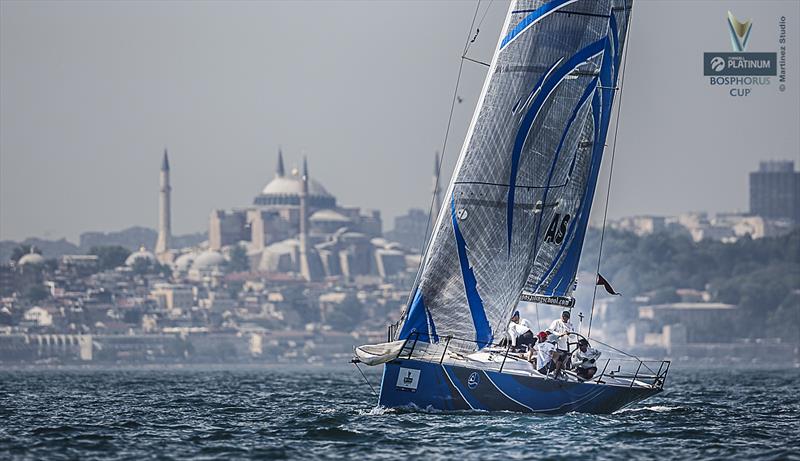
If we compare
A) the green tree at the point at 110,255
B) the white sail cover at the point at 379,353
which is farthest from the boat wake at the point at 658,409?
the green tree at the point at 110,255

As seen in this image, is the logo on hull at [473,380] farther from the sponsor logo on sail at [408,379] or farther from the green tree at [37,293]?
the green tree at [37,293]

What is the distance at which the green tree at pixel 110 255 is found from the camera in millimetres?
191875

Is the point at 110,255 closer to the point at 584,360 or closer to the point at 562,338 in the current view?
the point at 584,360

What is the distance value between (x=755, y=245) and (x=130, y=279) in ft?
209

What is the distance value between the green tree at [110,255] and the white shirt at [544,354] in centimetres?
16672

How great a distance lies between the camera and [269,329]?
552ft

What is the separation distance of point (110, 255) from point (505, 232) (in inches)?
6714

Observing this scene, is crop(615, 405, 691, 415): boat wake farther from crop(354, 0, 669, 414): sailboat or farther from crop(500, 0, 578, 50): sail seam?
crop(500, 0, 578, 50): sail seam

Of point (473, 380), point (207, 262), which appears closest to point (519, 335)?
point (473, 380)

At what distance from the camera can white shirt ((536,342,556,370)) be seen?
26062 millimetres

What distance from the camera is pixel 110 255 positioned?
194 metres

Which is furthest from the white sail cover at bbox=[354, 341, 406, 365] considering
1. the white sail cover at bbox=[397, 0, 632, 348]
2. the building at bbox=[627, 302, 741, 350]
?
the building at bbox=[627, 302, 741, 350]

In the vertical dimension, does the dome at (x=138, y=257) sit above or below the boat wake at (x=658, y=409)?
above

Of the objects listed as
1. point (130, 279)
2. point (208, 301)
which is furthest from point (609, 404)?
point (130, 279)
